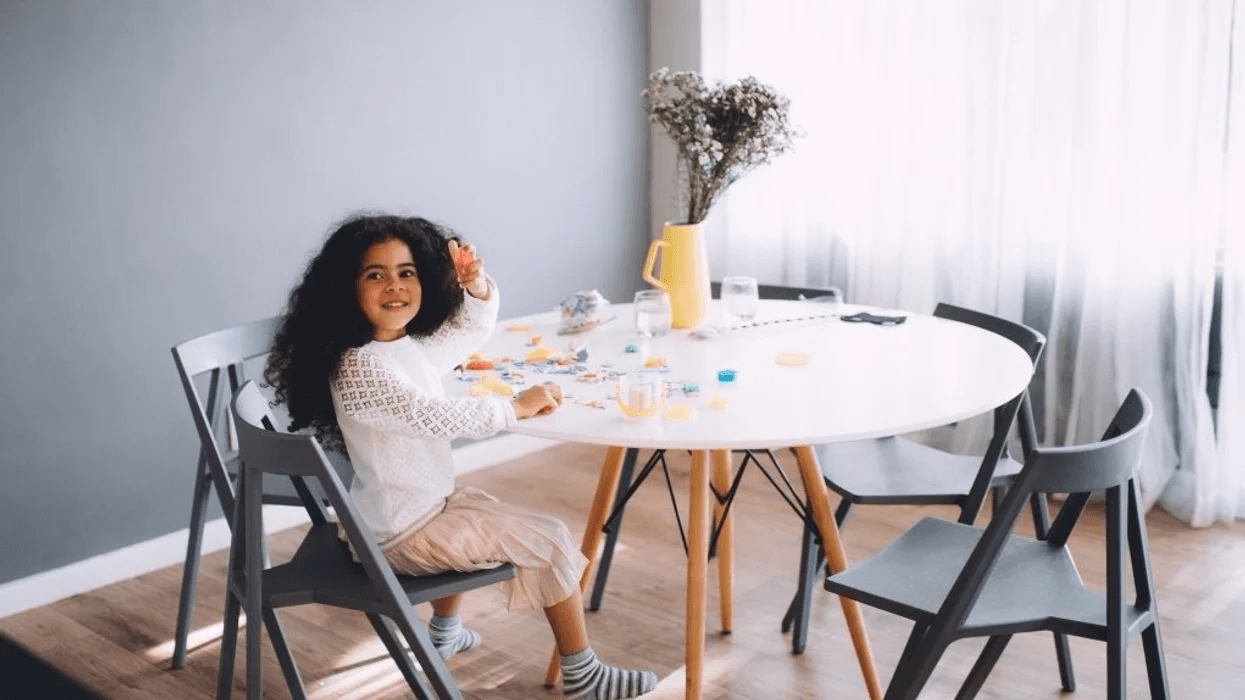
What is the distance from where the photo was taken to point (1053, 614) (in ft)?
6.06

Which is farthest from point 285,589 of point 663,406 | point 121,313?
point 121,313

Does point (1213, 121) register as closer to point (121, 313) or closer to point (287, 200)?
point (287, 200)

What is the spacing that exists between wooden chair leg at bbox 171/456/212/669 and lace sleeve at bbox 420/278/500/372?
2.53 feet

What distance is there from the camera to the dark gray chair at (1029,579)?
1.71 metres

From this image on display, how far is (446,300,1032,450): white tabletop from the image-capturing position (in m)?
1.98

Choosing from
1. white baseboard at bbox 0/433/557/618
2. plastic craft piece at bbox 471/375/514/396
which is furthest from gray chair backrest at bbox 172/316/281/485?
plastic craft piece at bbox 471/375/514/396

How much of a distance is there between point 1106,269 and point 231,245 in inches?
101

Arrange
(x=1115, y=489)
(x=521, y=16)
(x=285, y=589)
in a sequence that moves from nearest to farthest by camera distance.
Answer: (x=1115, y=489)
(x=285, y=589)
(x=521, y=16)

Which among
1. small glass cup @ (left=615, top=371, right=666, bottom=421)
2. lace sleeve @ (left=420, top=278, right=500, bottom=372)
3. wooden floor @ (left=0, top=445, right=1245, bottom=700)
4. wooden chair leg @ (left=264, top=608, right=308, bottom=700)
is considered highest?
lace sleeve @ (left=420, top=278, right=500, bottom=372)

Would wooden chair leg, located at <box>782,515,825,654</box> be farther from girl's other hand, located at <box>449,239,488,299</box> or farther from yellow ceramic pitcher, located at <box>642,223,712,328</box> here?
girl's other hand, located at <box>449,239,488,299</box>

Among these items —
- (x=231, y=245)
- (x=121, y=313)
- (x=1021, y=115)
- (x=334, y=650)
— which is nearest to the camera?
(x=334, y=650)

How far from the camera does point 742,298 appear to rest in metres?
2.82

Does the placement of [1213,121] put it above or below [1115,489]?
above

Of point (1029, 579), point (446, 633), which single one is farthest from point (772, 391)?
point (446, 633)
